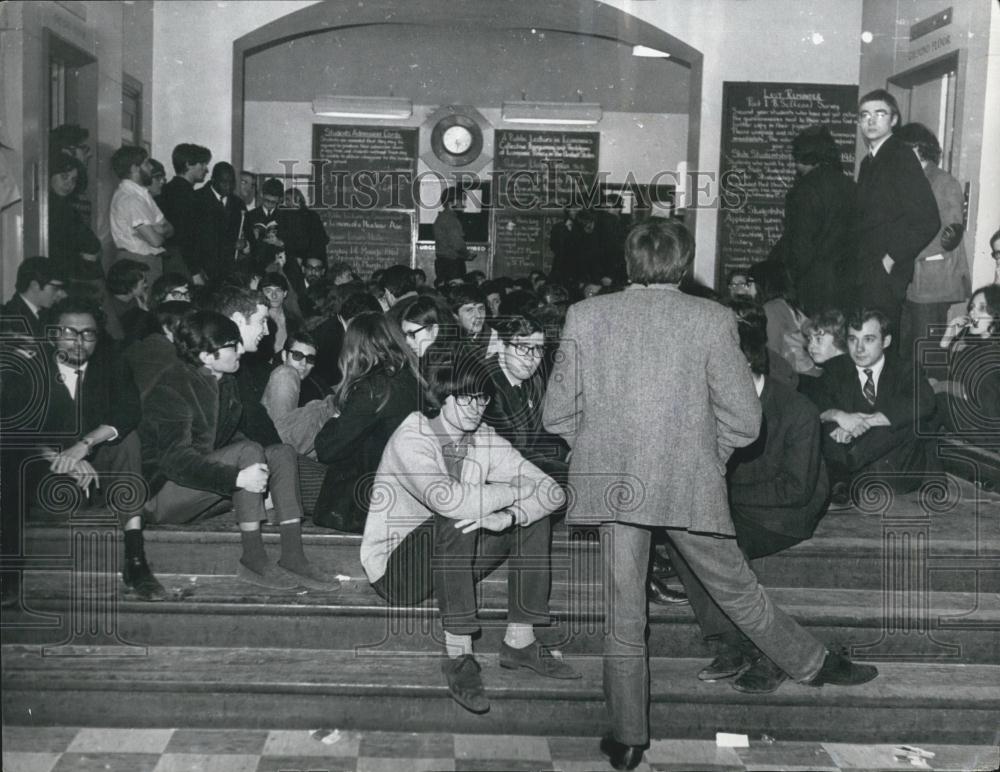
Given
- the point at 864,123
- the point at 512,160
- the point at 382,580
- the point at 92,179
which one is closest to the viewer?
the point at 382,580

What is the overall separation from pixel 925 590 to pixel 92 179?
3.22 m

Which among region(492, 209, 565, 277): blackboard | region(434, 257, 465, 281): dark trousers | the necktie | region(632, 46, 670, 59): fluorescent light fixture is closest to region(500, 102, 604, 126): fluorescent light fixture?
region(492, 209, 565, 277): blackboard

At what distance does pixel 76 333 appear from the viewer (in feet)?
11.7

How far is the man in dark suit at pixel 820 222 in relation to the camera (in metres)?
4.71

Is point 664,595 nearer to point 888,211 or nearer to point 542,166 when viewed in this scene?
point 888,211

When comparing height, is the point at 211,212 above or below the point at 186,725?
above

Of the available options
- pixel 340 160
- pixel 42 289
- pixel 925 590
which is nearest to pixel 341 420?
pixel 42 289

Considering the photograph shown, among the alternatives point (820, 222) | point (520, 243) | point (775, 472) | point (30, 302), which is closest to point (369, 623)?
point (775, 472)

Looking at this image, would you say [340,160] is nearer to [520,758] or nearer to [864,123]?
[864,123]

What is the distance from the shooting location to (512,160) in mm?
8609

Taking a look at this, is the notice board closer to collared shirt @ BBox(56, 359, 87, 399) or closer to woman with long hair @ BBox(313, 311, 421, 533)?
woman with long hair @ BBox(313, 311, 421, 533)

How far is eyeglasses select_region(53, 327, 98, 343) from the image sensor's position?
11.7 feet

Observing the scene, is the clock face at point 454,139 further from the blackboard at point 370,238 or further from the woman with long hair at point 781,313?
the woman with long hair at point 781,313

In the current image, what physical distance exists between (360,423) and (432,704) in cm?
102
